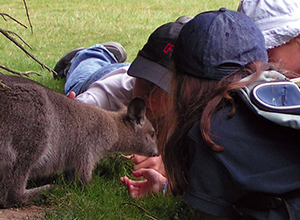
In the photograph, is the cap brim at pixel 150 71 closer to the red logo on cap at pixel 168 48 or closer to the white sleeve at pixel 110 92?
the red logo on cap at pixel 168 48

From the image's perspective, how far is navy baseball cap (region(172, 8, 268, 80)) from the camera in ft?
7.36

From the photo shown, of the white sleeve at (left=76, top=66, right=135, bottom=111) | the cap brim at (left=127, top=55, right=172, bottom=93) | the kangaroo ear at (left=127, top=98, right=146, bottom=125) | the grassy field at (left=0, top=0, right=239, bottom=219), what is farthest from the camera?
the white sleeve at (left=76, top=66, right=135, bottom=111)

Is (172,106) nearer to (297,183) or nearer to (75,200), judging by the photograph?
(297,183)

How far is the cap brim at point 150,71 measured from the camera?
3561 mm

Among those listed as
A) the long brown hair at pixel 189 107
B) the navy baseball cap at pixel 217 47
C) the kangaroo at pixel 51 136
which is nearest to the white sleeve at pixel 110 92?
the kangaroo at pixel 51 136

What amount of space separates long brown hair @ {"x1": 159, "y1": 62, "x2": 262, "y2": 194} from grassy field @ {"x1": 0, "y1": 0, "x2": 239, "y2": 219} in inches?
23.6

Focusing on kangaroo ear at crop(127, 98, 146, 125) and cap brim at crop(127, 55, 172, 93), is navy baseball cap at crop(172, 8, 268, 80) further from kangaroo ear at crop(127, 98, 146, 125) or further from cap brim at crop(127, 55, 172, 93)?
kangaroo ear at crop(127, 98, 146, 125)

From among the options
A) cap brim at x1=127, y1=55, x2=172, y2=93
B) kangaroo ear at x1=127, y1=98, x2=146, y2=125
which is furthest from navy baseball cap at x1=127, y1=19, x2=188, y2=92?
kangaroo ear at x1=127, y1=98, x2=146, y2=125

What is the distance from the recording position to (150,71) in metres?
3.71

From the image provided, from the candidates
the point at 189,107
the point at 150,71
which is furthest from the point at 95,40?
the point at 189,107

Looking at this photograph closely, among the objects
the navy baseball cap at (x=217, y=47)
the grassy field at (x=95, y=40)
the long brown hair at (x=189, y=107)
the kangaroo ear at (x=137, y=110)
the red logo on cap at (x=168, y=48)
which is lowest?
the grassy field at (x=95, y=40)

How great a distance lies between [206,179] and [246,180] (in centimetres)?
18

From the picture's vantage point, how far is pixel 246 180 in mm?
2023

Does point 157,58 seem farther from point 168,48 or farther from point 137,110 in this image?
point 137,110
